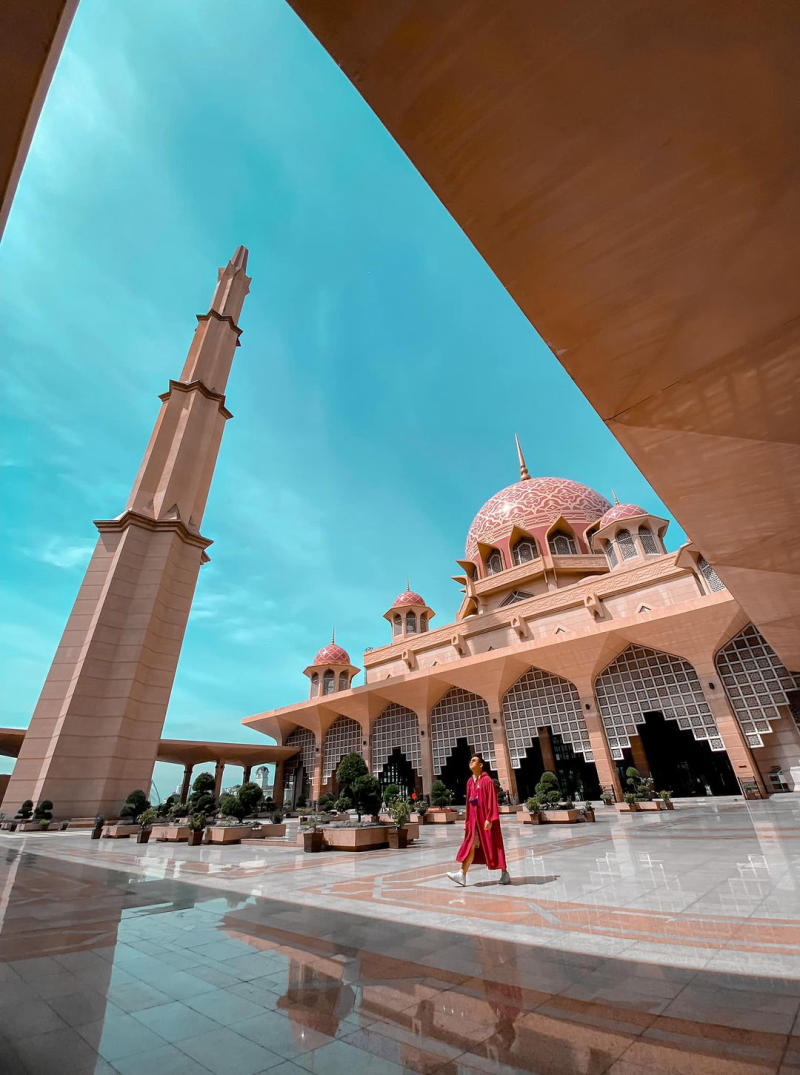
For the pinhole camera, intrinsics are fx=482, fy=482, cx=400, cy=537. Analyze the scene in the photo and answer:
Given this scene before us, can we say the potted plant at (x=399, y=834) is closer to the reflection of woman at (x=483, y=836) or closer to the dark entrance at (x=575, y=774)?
the reflection of woman at (x=483, y=836)

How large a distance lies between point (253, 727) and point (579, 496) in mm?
22365

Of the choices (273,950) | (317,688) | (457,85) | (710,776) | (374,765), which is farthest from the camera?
(317,688)

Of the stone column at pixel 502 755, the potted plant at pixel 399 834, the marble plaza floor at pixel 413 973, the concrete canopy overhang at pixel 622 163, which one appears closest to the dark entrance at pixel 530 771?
A: the stone column at pixel 502 755

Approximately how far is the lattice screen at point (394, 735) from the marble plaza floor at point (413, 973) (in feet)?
56.4

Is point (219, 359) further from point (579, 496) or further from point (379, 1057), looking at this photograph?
point (379, 1057)

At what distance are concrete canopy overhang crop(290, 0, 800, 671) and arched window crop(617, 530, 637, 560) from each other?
19.3 metres

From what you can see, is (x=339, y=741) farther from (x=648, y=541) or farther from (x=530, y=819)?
(x=648, y=541)

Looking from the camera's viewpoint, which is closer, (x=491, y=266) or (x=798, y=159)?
(x=798, y=159)

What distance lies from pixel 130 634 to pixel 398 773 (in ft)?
48.7

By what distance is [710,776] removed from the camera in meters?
18.2

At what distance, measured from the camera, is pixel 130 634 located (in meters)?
15.9

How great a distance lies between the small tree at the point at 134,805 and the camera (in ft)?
43.4

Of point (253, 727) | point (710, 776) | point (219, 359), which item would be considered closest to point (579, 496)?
point (710, 776)

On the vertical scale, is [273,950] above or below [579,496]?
below
